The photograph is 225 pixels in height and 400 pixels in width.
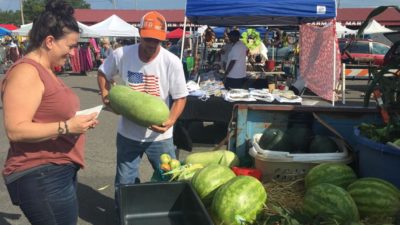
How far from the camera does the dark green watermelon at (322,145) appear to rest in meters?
2.50

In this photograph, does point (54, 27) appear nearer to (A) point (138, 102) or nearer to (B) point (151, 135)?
(A) point (138, 102)

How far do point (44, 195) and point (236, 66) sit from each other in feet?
24.4

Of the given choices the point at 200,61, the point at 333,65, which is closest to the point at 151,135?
the point at 333,65

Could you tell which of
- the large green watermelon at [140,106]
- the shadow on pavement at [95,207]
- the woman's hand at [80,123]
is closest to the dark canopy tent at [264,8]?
the shadow on pavement at [95,207]

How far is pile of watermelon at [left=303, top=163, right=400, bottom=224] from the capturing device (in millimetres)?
1844

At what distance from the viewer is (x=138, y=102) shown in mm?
2957

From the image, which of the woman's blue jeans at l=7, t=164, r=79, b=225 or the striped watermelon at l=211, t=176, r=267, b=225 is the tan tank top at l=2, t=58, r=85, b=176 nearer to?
the woman's blue jeans at l=7, t=164, r=79, b=225

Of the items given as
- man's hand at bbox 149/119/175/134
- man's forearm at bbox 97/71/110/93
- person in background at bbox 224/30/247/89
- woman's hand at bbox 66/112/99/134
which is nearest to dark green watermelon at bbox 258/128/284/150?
man's hand at bbox 149/119/175/134

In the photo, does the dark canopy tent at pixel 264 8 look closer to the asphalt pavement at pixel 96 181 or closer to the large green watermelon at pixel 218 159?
the asphalt pavement at pixel 96 181

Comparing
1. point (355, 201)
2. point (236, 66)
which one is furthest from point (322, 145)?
point (236, 66)

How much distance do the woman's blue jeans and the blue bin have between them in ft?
5.41

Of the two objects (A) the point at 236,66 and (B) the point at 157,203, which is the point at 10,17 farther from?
(B) the point at 157,203

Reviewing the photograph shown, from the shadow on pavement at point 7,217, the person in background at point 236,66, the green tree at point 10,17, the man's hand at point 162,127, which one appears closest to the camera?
the man's hand at point 162,127

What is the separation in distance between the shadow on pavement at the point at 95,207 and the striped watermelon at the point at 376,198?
3172mm
